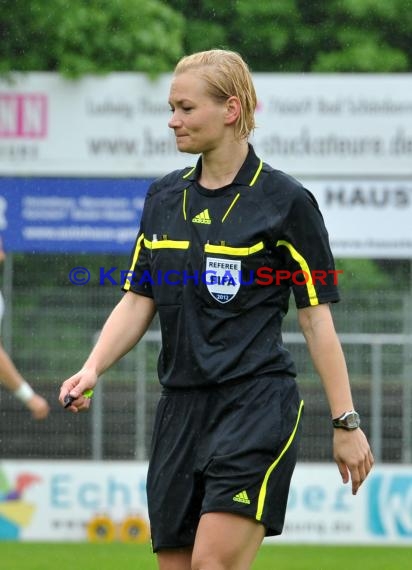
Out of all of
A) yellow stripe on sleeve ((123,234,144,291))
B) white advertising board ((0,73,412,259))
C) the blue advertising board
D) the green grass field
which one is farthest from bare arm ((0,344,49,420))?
white advertising board ((0,73,412,259))

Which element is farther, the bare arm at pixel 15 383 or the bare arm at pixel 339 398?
the bare arm at pixel 15 383

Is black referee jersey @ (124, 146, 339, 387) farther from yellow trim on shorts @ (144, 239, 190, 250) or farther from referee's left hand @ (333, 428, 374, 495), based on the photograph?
referee's left hand @ (333, 428, 374, 495)

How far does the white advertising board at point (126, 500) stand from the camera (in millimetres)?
10688

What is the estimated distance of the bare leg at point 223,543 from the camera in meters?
3.69

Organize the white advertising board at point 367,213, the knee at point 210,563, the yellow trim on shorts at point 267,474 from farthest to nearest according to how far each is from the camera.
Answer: the white advertising board at point 367,213 < the yellow trim on shorts at point 267,474 < the knee at point 210,563

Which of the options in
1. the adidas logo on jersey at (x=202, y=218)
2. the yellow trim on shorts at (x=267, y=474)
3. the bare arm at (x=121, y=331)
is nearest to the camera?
the yellow trim on shorts at (x=267, y=474)

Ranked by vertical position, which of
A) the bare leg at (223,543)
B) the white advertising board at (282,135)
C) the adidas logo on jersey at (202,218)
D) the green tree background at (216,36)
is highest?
the green tree background at (216,36)

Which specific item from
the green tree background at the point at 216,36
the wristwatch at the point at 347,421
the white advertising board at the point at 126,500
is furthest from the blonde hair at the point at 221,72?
the white advertising board at the point at 126,500

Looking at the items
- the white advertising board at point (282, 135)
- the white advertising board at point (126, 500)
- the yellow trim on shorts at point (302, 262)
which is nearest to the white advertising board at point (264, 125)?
the white advertising board at point (282, 135)

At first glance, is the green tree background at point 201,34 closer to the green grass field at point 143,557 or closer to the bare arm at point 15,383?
the green grass field at point 143,557

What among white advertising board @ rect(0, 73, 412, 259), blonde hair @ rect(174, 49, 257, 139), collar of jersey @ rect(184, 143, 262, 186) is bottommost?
collar of jersey @ rect(184, 143, 262, 186)

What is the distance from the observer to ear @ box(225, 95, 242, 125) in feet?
12.8

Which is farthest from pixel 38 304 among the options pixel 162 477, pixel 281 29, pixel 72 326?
pixel 162 477

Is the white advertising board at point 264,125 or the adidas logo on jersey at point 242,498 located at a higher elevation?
the white advertising board at point 264,125
